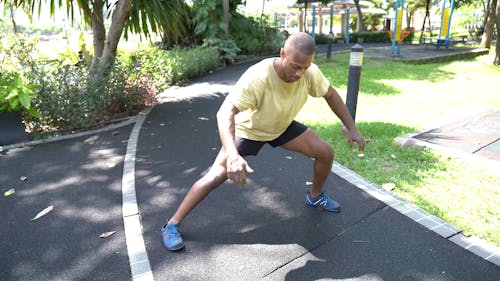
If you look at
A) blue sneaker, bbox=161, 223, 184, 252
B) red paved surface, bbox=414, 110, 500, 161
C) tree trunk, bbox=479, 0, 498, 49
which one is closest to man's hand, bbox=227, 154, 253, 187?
blue sneaker, bbox=161, 223, 184, 252

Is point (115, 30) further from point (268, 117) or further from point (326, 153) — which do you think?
point (326, 153)

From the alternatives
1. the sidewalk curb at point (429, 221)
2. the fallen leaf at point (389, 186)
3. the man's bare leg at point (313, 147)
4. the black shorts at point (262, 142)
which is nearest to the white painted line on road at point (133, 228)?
the black shorts at point (262, 142)

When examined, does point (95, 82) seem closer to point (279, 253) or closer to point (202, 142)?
point (202, 142)

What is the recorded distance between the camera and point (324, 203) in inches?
131

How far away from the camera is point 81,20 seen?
7797 millimetres

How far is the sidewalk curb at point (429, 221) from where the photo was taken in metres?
2.67

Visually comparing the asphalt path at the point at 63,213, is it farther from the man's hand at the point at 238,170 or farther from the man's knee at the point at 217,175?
→ the man's hand at the point at 238,170

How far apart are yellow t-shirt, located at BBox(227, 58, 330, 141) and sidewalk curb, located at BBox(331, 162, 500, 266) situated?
132 cm

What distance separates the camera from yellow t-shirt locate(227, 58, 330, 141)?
101 inches

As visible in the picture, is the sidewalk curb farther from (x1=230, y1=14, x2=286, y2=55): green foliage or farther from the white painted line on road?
(x1=230, y1=14, x2=286, y2=55): green foliage

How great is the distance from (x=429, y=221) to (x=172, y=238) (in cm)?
214

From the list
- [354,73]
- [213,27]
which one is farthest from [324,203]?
[213,27]

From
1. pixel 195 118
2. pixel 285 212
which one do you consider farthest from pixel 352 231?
pixel 195 118

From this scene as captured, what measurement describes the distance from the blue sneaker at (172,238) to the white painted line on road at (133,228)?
0.18 m
